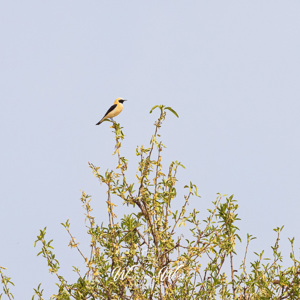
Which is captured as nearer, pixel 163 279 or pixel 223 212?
pixel 163 279

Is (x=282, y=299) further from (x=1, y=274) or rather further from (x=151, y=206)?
(x=1, y=274)

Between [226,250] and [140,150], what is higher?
[140,150]

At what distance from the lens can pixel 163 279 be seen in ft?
23.9

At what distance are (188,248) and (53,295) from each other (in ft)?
6.63

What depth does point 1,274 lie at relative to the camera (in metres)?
7.92

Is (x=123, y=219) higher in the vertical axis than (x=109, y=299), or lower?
higher

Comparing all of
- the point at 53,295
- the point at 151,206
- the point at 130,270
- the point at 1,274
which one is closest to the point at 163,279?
the point at 130,270

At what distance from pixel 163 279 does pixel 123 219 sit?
105cm

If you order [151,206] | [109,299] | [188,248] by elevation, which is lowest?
[109,299]

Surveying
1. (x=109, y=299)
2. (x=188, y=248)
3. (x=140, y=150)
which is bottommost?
(x=109, y=299)

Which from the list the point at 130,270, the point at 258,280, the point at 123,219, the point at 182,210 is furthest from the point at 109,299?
the point at 258,280

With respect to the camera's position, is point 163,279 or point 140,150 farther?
point 140,150

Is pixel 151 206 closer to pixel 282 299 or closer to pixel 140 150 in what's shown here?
pixel 140 150

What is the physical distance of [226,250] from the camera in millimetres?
7719
